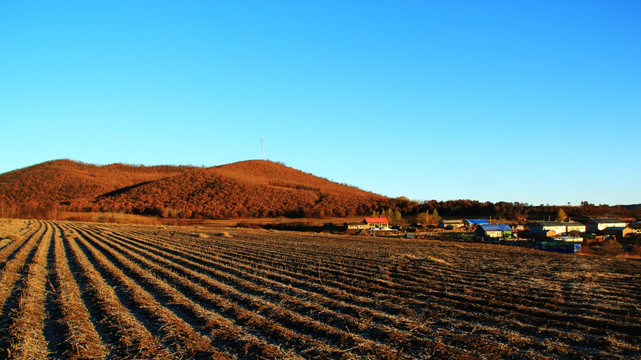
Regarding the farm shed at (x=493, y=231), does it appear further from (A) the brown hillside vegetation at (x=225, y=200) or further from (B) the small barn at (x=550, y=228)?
(A) the brown hillside vegetation at (x=225, y=200)

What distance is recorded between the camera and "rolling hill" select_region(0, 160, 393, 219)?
270ft

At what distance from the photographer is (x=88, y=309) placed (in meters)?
9.83

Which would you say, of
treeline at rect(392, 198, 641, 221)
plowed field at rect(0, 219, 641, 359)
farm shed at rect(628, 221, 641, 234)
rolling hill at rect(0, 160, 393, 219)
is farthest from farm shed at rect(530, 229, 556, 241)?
rolling hill at rect(0, 160, 393, 219)

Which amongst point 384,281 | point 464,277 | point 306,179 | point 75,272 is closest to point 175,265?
point 75,272

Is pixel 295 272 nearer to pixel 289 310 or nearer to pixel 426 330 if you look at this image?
pixel 289 310

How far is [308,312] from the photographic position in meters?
9.58

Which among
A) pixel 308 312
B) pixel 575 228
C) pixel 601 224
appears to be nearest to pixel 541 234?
pixel 575 228

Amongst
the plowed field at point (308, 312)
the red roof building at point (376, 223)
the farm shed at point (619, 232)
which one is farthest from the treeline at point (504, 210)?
the plowed field at point (308, 312)

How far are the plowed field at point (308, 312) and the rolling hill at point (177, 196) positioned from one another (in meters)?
66.3

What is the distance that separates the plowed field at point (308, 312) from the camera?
7184 mm

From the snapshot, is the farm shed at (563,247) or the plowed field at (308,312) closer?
the plowed field at (308,312)

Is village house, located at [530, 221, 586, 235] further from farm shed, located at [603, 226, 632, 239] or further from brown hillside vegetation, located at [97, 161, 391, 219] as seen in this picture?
brown hillside vegetation, located at [97, 161, 391, 219]

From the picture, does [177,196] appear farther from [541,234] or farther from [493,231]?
[541,234]

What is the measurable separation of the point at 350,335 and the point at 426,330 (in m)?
1.58
